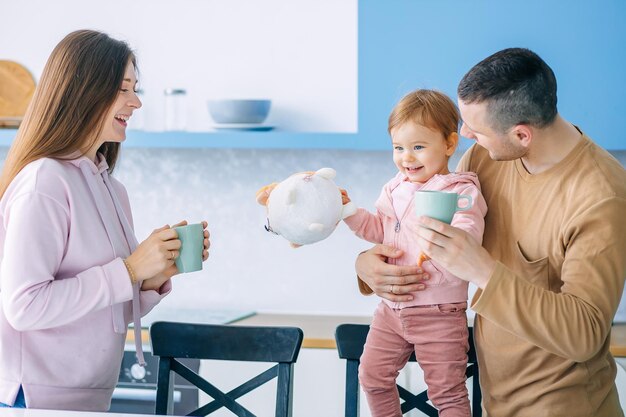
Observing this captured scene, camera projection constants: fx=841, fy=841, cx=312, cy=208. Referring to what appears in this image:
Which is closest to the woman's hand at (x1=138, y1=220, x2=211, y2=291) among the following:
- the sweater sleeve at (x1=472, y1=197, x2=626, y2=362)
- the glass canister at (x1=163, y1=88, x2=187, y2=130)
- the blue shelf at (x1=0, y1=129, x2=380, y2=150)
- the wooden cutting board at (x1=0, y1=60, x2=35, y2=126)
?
the sweater sleeve at (x1=472, y1=197, x2=626, y2=362)

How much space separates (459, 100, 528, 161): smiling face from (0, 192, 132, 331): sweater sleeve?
80 cm

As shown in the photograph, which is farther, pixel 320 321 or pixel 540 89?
pixel 320 321

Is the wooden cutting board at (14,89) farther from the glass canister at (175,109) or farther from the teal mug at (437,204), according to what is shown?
the teal mug at (437,204)

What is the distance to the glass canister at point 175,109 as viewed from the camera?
A: 335 centimetres

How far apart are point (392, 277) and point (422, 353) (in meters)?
0.20

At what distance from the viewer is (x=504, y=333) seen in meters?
1.82

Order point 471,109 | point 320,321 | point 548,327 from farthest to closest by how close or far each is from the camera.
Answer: point 320,321, point 471,109, point 548,327

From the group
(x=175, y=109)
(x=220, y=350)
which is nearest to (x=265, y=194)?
(x=220, y=350)

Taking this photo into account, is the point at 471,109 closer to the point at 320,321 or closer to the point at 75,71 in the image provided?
the point at 75,71

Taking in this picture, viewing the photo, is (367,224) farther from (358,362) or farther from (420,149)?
(358,362)

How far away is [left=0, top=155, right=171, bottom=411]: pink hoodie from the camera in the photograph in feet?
5.63

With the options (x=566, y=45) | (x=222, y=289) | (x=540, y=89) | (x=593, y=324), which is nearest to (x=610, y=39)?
(x=566, y=45)

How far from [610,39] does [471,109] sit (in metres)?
1.34

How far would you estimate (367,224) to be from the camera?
6.90 ft
